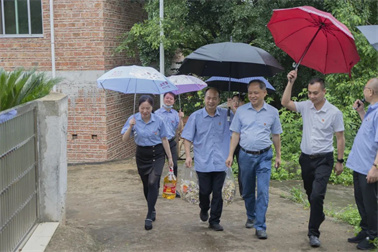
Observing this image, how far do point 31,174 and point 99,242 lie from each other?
121 cm

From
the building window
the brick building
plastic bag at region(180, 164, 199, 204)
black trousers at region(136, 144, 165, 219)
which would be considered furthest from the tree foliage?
black trousers at region(136, 144, 165, 219)

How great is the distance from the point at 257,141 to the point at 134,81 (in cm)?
200

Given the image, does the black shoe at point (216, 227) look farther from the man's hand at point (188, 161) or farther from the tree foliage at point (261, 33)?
the tree foliage at point (261, 33)

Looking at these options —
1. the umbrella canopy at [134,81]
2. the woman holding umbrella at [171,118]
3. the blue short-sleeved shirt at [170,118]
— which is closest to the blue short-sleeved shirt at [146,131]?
the umbrella canopy at [134,81]

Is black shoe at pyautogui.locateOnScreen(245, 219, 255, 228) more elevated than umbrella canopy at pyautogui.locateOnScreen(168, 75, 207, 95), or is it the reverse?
umbrella canopy at pyautogui.locateOnScreen(168, 75, 207, 95)

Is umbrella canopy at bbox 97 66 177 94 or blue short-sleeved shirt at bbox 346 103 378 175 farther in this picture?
umbrella canopy at bbox 97 66 177 94

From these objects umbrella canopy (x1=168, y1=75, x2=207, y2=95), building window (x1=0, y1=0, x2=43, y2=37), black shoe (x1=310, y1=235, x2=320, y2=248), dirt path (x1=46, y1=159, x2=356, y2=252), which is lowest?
dirt path (x1=46, y1=159, x2=356, y2=252)

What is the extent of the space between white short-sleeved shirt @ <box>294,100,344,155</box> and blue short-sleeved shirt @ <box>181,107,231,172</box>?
1.06 metres

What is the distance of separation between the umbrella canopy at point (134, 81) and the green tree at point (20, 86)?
2.29 feet

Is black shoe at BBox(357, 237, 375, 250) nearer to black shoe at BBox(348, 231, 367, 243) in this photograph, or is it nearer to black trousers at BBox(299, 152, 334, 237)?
black shoe at BBox(348, 231, 367, 243)

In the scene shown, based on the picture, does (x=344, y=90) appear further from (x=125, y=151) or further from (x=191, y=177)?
(x=191, y=177)

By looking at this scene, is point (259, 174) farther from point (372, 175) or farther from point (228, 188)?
point (372, 175)

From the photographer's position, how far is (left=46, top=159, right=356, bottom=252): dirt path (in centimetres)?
564

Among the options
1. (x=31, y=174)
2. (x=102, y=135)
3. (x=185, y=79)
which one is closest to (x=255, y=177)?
(x=31, y=174)
